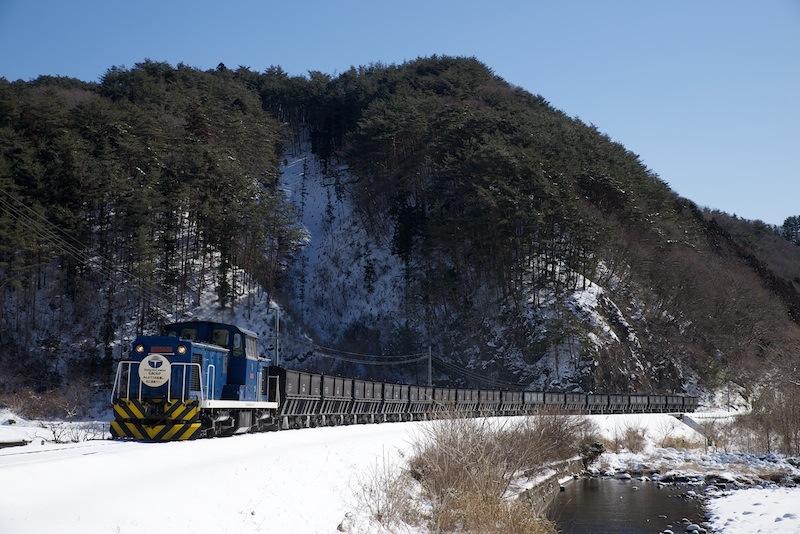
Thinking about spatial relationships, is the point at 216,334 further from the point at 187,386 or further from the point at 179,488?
the point at 179,488

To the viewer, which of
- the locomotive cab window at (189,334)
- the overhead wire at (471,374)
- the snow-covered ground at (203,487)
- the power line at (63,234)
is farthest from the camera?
the overhead wire at (471,374)

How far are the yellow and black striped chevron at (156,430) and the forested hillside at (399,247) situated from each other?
114 ft

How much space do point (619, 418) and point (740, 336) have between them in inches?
1351

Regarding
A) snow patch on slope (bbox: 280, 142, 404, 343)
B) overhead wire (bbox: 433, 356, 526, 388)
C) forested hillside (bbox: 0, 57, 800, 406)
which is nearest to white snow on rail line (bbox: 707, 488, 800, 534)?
forested hillside (bbox: 0, 57, 800, 406)

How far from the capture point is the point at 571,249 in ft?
201

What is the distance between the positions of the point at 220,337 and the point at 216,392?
7.03 ft

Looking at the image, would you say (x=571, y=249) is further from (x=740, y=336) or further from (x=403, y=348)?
(x=740, y=336)

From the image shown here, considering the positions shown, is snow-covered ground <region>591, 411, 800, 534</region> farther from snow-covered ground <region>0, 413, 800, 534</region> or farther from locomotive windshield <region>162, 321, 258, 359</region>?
locomotive windshield <region>162, 321, 258, 359</region>

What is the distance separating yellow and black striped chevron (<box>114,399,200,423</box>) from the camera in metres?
17.4

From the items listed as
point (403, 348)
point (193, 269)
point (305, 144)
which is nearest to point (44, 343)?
point (193, 269)

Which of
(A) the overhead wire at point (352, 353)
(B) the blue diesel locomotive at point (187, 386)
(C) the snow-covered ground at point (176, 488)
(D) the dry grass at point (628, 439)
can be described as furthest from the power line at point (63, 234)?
(C) the snow-covered ground at point (176, 488)

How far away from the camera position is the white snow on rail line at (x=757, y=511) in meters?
18.3

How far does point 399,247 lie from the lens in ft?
232

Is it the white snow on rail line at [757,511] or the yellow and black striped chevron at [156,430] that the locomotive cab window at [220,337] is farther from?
the white snow on rail line at [757,511]
